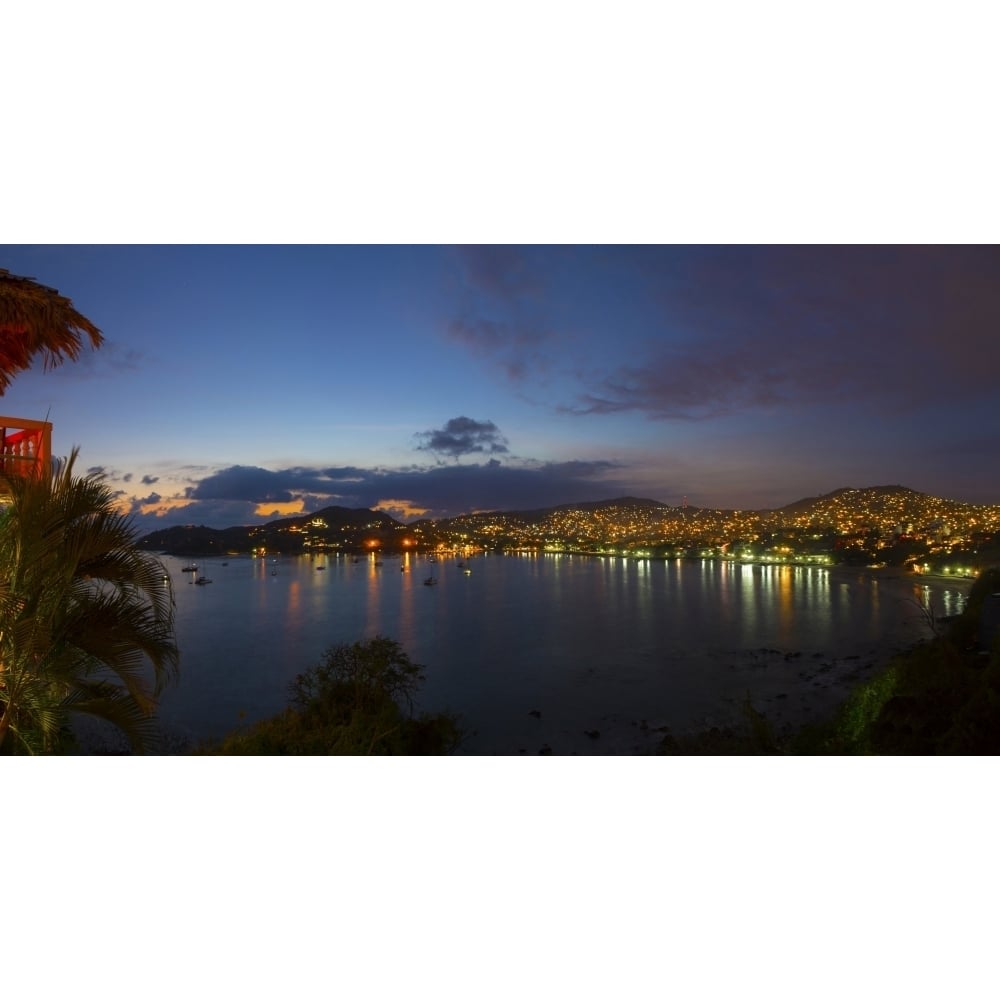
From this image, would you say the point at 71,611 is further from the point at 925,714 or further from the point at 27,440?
the point at 925,714

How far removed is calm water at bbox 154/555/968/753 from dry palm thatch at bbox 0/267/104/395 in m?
3.64

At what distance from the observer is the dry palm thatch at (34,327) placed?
2.43 m

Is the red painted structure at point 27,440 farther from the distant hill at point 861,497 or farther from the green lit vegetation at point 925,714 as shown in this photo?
the distant hill at point 861,497

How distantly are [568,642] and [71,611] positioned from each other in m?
14.3

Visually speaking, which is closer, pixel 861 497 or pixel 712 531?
pixel 861 497

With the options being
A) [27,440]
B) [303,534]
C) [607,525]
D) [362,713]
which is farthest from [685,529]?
[27,440]

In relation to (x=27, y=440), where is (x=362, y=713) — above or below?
below

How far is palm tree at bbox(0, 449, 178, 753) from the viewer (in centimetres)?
223

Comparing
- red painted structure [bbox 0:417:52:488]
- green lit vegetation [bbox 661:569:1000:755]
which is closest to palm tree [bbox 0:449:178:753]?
red painted structure [bbox 0:417:52:488]

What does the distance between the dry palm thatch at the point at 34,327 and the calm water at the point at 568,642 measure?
3.64 m

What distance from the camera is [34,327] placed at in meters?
2.51

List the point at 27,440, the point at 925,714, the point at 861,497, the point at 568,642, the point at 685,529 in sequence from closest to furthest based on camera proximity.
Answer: the point at 27,440
the point at 925,714
the point at 861,497
the point at 568,642
the point at 685,529
